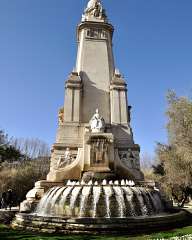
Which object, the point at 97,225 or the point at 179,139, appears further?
the point at 179,139

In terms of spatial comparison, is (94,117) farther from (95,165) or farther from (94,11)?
(94,11)

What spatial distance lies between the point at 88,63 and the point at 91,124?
19.4 feet

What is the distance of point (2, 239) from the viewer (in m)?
9.09

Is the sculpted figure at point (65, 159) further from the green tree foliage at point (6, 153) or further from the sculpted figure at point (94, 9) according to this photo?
the green tree foliage at point (6, 153)

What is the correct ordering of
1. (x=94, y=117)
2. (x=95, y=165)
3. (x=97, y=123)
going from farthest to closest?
(x=94, y=117)
(x=97, y=123)
(x=95, y=165)

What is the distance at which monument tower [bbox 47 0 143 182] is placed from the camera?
59.1 ft

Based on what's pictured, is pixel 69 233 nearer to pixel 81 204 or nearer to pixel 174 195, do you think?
pixel 81 204

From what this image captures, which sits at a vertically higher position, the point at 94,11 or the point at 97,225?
the point at 94,11

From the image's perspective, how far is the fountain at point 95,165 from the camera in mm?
11320

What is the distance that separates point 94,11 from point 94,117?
10739 mm

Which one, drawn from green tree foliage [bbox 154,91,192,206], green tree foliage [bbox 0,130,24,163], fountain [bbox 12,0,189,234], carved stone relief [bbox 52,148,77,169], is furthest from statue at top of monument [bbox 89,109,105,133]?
green tree foliage [bbox 0,130,24,163]

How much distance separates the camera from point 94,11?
25.0m

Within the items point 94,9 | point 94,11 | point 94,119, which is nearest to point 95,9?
point 94,9

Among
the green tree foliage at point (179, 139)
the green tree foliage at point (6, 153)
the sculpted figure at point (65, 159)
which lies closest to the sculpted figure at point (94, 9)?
the green tree foliage at point (179, 139)
